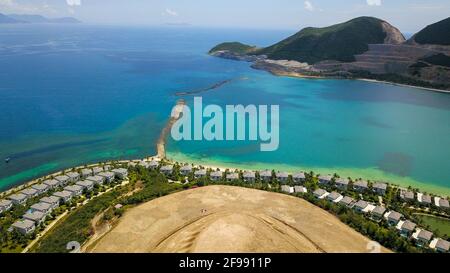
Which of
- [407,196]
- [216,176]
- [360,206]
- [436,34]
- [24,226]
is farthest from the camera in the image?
[436,34]

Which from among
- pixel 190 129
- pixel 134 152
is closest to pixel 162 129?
pixel 190 129

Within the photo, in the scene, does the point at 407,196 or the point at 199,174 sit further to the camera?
the point at 199,174

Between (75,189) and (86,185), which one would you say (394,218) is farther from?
(75,189)

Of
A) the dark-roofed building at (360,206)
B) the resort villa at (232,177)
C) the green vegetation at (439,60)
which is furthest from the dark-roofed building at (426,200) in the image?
the green vegetation at (439,60)

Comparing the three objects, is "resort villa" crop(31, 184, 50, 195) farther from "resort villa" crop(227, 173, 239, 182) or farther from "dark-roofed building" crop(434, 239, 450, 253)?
"dark-roofed building" crop(434, 239, 450, 253)

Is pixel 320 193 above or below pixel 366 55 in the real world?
below

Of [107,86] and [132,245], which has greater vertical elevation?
[107,86]

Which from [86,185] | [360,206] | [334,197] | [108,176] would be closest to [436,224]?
[360,206]

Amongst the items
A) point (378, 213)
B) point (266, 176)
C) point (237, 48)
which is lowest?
point (378, 213)

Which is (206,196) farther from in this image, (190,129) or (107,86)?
(107,86)
